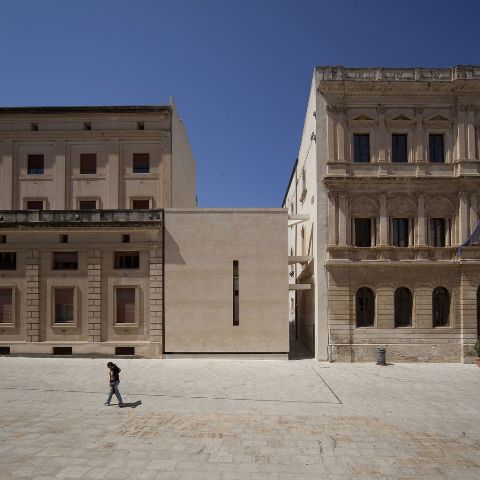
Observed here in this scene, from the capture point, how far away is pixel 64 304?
25.0m

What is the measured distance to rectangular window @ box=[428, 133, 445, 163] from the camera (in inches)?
969

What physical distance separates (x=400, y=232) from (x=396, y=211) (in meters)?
1.30


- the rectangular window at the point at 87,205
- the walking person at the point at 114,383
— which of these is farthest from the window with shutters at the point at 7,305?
the walking person at the point at 114,383

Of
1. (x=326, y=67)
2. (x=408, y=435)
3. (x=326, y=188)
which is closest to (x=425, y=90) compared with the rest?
(x=326, y=67)

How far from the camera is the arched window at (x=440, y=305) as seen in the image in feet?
78.5

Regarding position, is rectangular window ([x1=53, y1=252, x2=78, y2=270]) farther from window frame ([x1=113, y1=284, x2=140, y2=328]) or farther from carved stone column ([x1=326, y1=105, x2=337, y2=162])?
carved stone column ([x1=326, y1=105, x2=337, y2=162])

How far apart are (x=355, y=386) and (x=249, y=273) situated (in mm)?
9336

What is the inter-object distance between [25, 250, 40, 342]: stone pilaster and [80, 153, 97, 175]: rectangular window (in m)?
6.05

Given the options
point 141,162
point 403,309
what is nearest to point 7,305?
point 141,162

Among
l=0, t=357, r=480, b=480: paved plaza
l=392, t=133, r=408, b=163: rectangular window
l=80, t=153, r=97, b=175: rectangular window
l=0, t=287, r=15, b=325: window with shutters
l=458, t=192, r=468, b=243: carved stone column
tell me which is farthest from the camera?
l=80, t=153, r=97, b=175: rectangular window

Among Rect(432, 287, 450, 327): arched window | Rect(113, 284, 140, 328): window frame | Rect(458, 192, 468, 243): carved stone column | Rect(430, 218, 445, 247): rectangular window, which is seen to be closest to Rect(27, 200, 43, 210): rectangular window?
Rect(113, 284, 140, 328): window frame

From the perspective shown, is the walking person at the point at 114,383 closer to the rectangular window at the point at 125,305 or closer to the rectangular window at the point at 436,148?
the rectangular window at the point at 125,305

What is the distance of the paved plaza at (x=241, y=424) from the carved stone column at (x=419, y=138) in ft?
39.8

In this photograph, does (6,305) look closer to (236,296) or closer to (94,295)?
(94,295)
